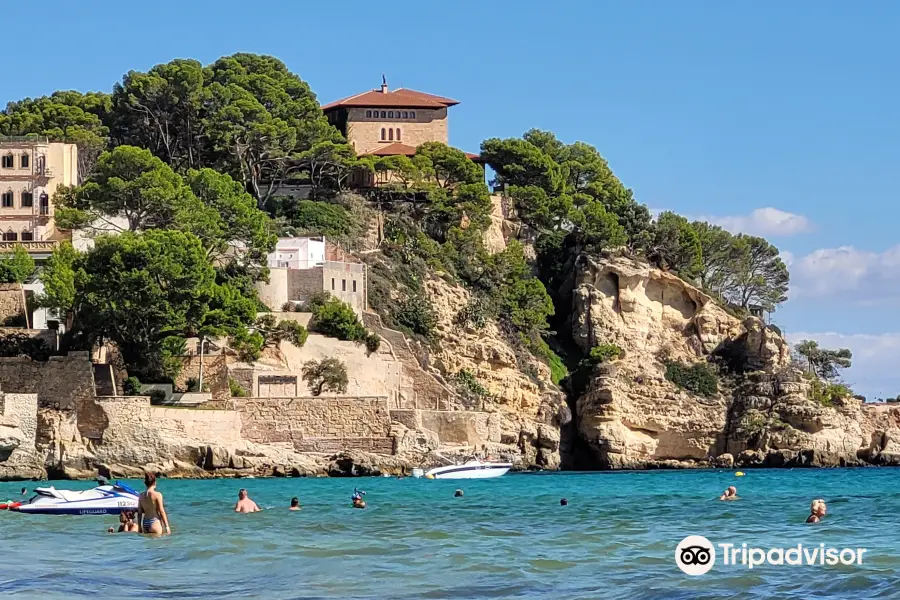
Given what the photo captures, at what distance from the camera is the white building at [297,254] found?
224ft

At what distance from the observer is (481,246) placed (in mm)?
77375

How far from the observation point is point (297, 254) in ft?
226

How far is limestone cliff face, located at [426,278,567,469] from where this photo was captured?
70.1 metres

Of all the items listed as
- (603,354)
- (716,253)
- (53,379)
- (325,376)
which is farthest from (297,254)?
(716,253)

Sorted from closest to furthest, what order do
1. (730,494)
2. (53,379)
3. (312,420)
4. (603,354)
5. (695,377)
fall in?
(730,494)
(53,379)
(312,420)
(603,354)
(695,377)

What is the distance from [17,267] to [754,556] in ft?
133

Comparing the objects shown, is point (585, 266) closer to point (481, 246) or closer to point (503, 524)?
point (481, 246)

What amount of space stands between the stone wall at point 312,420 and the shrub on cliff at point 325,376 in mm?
3569

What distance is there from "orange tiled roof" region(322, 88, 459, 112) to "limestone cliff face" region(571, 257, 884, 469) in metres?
11.6

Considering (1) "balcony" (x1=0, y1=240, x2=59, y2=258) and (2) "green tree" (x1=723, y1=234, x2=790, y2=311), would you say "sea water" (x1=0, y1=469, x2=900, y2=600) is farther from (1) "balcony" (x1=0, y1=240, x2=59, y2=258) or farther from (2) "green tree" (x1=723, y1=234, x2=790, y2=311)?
(2) "green tree" (x1=723, y1=234, x2=790, y2=311)

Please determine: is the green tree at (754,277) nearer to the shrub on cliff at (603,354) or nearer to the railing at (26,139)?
the shrub on cliff at (603,354)

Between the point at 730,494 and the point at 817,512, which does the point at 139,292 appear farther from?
the point at 817,512

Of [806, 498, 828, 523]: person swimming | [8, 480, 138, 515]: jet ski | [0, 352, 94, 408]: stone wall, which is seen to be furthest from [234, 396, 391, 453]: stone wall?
[806, 498, 828, 523]: person swimming

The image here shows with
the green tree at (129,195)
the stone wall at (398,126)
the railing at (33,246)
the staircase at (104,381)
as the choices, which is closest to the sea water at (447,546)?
the staircase at (104,381)
